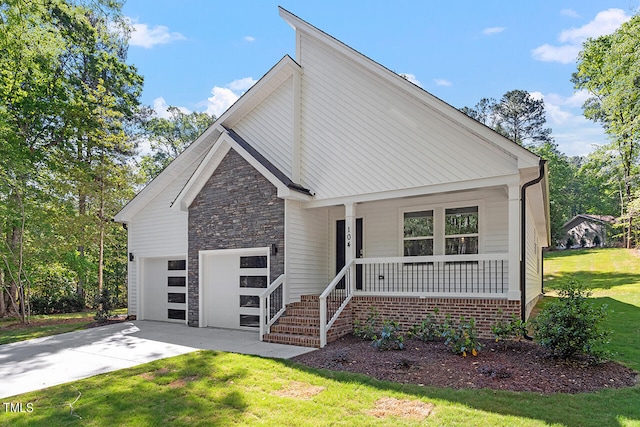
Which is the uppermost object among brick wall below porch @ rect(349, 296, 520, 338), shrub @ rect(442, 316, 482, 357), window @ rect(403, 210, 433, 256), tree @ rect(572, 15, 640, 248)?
tree @ rect(572, 15, 640, 248)

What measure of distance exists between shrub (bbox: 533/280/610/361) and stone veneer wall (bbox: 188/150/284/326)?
19.3 ft

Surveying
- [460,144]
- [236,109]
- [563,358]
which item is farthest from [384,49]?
[563,358]

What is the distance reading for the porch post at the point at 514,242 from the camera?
25.7 ft

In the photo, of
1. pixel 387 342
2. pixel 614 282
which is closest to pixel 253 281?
pixel 387 342

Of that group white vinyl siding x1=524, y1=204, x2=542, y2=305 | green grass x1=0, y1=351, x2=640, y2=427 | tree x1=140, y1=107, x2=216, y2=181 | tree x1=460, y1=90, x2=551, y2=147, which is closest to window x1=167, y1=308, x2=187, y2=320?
green grass x1=0, y1=351, x2=640, y2=427

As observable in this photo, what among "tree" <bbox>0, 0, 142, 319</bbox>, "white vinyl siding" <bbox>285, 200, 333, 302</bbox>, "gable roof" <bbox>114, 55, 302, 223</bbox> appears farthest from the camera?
"tree" <bbox>0, 0, 142, 319</bbox>

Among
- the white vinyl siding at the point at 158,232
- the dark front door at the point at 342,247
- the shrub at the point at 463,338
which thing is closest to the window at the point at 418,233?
the dark front door at the point at 342,247

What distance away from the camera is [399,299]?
30.0 feet

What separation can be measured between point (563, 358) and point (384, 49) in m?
13.5

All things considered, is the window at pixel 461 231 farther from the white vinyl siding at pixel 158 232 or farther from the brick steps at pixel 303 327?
the white vinyl siding at pixel 158 232

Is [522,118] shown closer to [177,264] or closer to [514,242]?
[514,242]

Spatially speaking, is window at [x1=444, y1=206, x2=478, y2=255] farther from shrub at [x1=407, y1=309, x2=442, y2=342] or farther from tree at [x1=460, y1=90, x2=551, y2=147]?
tree at [x1=460, y1=90, x2=551, y2=147]

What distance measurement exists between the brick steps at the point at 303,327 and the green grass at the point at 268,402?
1812 millimetres

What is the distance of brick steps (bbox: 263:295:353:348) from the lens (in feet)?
28.2
